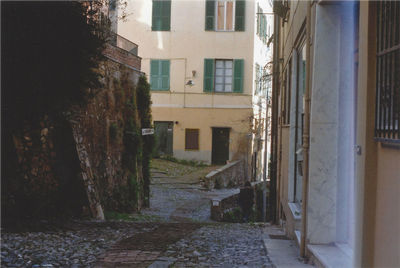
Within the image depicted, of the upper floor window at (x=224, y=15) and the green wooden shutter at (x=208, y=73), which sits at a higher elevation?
the upper floor window at (x=224, y=15)

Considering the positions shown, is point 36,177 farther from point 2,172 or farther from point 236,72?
point 236,72

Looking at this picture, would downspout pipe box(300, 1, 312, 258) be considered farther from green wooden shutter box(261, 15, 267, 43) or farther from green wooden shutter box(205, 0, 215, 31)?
green wooden shutter box(261, 15, 267, 43)

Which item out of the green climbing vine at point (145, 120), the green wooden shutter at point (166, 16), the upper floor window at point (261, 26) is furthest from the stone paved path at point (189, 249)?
the upper floor window at point (261, 26)

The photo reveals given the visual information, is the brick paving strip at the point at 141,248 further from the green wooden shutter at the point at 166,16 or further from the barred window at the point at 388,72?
the green wooden shutter at the point at 166,16

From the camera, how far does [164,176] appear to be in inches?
886

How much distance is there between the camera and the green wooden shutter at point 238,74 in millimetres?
26547

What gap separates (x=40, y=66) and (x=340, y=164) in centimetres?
415

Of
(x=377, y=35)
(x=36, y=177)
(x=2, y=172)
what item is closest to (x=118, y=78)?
(x=36, y=177)

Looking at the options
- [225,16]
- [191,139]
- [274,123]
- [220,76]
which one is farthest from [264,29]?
[274,123]

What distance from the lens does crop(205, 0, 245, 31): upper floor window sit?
2664cm

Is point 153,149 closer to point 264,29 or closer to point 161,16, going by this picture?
point 161,16

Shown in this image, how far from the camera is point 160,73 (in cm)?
2717

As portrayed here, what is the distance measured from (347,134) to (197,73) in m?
21.9

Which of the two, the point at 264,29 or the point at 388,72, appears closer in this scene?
the point at 388,72
